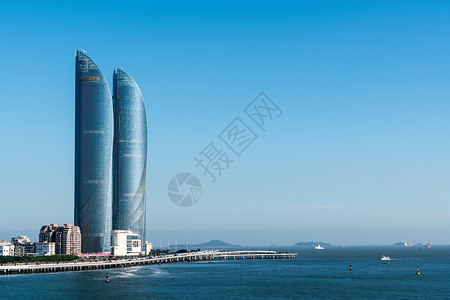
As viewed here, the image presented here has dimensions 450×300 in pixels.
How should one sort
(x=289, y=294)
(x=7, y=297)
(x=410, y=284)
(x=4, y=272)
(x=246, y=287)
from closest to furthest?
(x=7, y=297) → (x=289, y=294) → (x=246, y=287) → (x=410, y=284) → (x=4, y=272)

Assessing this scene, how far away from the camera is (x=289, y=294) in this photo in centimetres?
13150

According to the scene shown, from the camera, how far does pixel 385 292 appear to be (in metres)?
136

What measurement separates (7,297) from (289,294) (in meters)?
58.8

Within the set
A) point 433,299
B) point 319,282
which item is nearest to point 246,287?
point 319,282

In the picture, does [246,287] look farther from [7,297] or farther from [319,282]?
[7,297]

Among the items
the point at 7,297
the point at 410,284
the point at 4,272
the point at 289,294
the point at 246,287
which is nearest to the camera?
the point at 7,297

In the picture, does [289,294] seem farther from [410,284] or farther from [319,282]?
[410,284]

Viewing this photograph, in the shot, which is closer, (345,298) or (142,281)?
(345,298)

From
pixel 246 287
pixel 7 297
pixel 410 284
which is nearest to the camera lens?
pixel 7 297

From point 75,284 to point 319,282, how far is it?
6299 cm

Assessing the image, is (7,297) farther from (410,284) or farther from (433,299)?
(410,284)

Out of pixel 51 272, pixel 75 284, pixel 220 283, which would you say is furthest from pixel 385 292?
pixel 51 272

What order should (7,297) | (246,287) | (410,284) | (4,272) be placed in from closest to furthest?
(7,297), (246,287), (410,284), (4,272)

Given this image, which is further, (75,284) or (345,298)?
(75,284)
